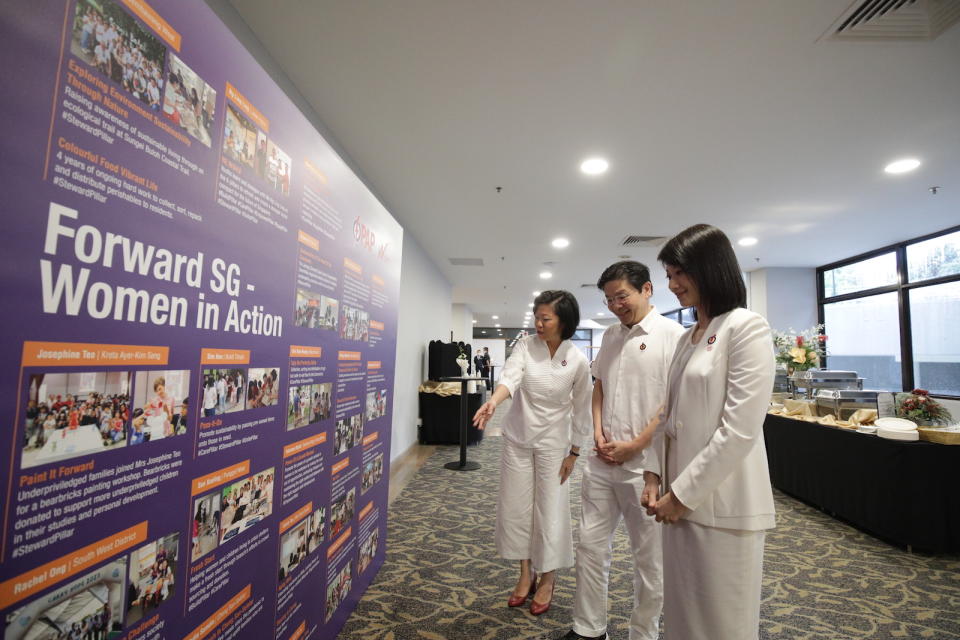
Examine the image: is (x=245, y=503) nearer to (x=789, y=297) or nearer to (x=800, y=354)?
(x=800, y=354)

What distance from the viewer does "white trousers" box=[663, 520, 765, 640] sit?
3.59ft

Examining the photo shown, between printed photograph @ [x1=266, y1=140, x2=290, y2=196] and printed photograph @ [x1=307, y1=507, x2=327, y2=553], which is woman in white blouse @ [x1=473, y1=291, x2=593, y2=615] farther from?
printed photograph @ [x1=266, y1=140, x2=290, y2=196]

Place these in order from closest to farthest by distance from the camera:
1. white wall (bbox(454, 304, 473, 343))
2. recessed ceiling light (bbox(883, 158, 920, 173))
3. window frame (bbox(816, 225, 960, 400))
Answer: recessed ceiling light (bbox(883, 158, 920, 173))
window frame (bbox(816, 225, 960, 400))
white wall (bbox(454, 304, 473, 343))

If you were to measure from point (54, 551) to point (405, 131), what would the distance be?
3335 millimetres

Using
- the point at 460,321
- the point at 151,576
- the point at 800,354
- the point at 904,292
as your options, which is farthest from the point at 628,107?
the point at 460,321

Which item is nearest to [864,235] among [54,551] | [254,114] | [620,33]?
[620,33]

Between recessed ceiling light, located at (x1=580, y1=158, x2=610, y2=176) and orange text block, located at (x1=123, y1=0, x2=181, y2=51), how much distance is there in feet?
11.3

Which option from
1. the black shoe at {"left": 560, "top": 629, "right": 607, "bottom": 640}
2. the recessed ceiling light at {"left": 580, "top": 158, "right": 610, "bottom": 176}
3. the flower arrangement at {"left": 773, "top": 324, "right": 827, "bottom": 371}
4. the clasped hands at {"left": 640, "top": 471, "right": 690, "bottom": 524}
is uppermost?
the recessed ceiling light at {"left": 580, "top": 158, "right": 610, "bottom": 176}

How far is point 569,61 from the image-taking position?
2631 millimetres

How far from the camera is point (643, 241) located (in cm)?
655

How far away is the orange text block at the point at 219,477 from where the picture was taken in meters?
1.10

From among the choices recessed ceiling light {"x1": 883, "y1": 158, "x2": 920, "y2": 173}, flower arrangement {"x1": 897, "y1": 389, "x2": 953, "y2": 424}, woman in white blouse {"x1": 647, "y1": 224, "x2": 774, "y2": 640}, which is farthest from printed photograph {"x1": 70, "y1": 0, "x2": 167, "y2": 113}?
recessed ceiling light {"x1": 883, "y1": 158, "x2": 920, "y2": 173}

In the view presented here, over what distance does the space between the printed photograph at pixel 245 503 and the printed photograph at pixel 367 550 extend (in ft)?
3.50

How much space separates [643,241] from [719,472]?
5971 mm
